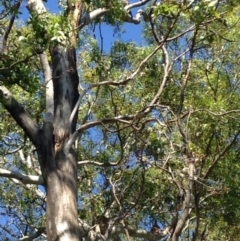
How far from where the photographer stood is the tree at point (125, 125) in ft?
22.3

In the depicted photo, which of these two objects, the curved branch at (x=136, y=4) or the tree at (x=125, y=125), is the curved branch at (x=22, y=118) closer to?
the tree at (x=125, y=125)

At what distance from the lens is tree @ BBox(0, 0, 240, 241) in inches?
268

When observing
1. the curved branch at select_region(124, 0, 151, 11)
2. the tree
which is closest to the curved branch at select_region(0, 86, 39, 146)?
the tree

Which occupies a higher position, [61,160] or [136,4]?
[136,4]

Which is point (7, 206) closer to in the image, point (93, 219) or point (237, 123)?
point (93, 219)

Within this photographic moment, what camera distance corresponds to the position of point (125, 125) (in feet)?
29.6

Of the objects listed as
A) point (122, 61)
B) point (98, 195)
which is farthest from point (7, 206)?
point (122, 61)

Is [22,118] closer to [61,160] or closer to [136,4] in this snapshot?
[61,160]

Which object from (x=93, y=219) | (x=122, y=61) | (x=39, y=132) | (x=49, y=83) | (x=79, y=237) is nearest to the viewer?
(x=79, y=237)

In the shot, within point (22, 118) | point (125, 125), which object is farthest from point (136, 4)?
point (22, 118)

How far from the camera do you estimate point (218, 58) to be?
11.3m

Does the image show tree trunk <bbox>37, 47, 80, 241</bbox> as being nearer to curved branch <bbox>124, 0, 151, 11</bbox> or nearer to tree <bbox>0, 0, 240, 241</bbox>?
tree <bbox>0, 0, 240, 241</bbox>

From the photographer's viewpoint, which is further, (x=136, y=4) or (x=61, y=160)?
(x=136, y=4)

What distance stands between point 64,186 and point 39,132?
0.76 meters
